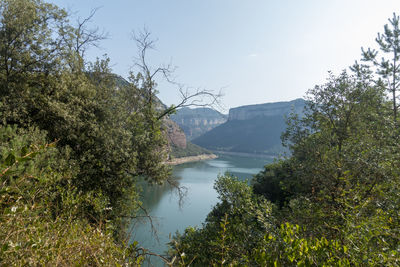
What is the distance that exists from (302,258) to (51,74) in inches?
383

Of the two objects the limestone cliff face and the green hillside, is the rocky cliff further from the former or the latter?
the limestone cliff face

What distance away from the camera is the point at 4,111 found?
23.1 feet

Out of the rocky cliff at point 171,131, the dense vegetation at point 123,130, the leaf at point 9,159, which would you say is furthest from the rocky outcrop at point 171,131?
the leaf at point 9,159

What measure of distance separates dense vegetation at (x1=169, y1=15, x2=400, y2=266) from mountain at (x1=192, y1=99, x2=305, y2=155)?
104 m

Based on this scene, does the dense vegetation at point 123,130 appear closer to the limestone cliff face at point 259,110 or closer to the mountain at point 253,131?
the mountain at point 253,131

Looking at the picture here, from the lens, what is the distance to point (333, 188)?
5578 millimetres

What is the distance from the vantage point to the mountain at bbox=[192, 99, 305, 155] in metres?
126

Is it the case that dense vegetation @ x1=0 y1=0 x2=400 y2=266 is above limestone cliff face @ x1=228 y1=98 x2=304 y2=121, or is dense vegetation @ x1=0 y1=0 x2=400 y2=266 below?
below

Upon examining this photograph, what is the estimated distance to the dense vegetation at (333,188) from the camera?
2.85 metres

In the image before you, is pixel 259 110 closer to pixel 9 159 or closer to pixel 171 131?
pixel 171 131

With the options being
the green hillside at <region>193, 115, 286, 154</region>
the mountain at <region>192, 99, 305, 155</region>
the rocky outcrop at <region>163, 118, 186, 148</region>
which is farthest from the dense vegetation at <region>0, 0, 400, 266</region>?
the green hillside at <region>193, 115, 286, 154</region>

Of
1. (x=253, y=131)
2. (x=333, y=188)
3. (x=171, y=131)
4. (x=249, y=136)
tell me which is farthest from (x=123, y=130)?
(x=253, y=131)

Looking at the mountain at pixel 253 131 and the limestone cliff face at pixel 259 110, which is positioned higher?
the limestone cliff face at pixel 259 110

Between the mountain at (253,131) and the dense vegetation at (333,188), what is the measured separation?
103945mm
